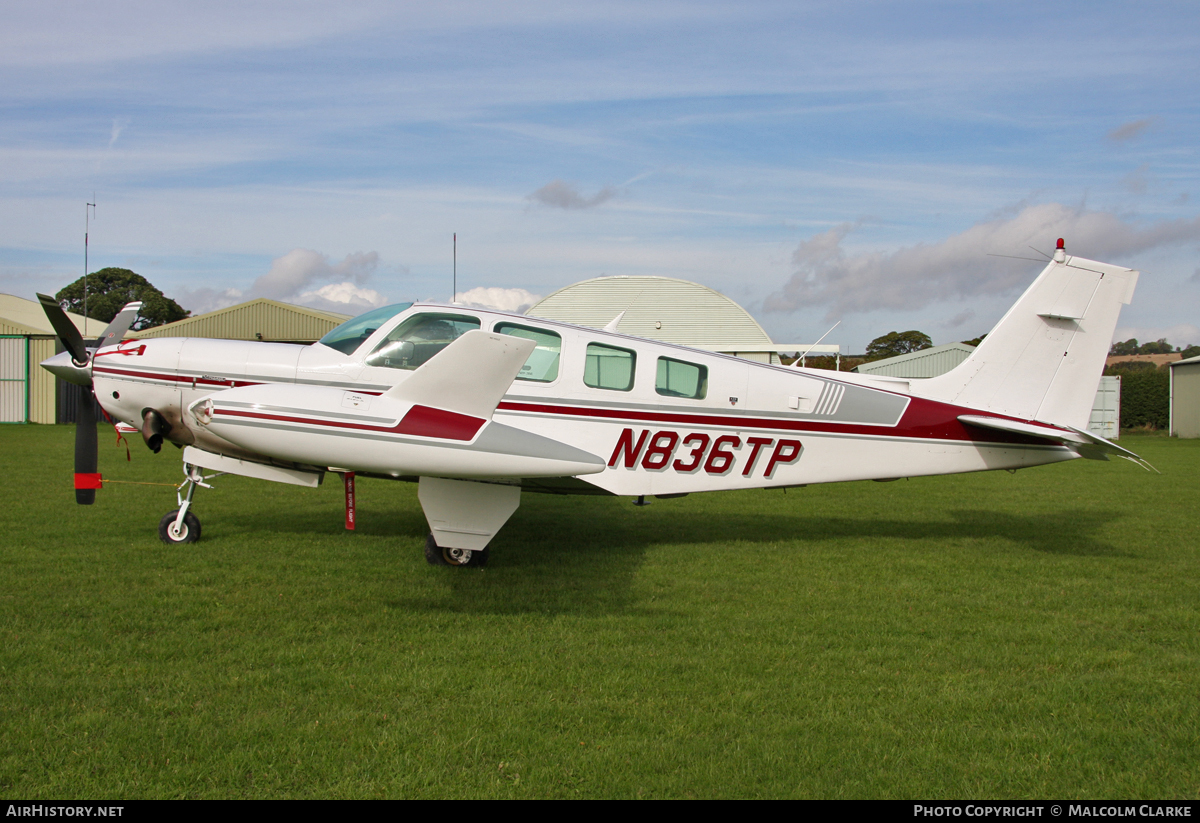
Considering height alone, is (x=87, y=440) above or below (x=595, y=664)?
above

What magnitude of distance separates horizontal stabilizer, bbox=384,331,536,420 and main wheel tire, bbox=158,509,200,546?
12.8ft

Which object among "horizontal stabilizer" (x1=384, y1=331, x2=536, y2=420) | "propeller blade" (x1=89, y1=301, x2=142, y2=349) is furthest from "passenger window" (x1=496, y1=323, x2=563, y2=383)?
"propeller blade" (x1=89, y1=301, x2=142, y2=349)

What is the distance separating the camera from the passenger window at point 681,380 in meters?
7.55

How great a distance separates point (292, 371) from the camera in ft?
22.9

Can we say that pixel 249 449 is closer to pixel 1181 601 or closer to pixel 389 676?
pixel 389 676

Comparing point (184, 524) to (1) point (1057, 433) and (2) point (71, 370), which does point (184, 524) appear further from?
(1) point (1057, 433)

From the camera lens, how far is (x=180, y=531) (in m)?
7.82

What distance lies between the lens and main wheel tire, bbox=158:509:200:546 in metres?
7.78

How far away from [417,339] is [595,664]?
12.1 ft

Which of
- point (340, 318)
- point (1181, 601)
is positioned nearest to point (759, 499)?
point (1181, 601)

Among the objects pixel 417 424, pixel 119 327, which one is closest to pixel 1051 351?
pixel 417 424

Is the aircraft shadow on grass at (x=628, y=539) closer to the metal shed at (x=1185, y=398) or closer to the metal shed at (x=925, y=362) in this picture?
the metal shed at (x=925, y=362)

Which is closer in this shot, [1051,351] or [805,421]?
[805,421]
